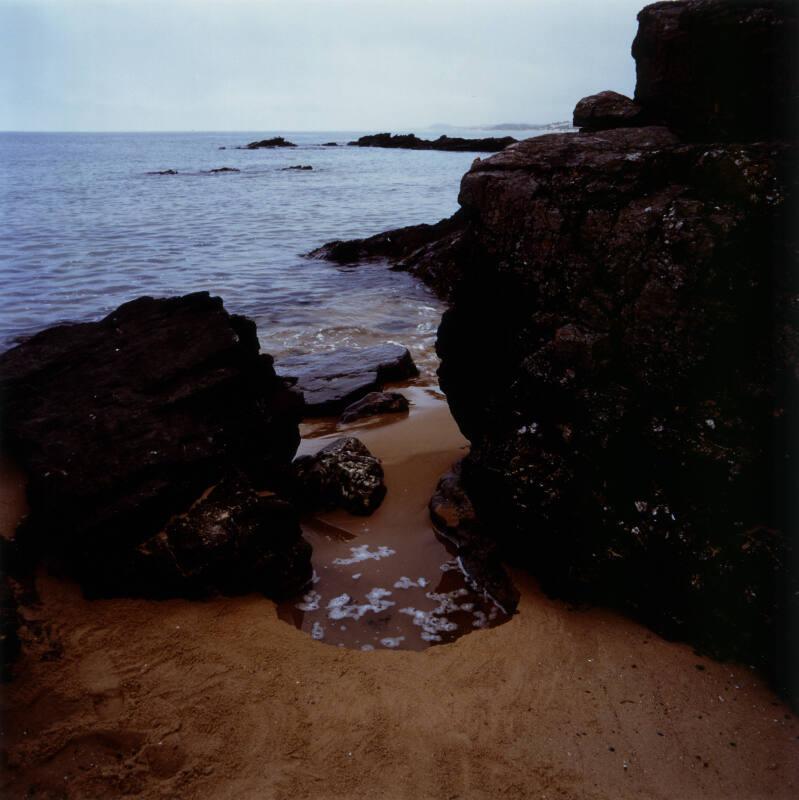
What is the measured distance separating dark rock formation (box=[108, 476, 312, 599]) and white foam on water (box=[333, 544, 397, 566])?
0.31m

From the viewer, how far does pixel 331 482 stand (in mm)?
4660

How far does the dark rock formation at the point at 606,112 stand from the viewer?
423 cm

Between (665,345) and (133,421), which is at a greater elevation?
(665,345)

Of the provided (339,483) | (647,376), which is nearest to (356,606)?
(339,483)

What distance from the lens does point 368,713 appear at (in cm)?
287

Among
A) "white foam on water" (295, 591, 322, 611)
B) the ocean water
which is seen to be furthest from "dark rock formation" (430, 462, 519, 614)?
the ocean water

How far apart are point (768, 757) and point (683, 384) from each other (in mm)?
1756

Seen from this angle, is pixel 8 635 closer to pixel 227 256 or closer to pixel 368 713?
pixel 368 713

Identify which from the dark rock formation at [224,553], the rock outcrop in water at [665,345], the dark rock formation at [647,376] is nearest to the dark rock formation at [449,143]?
the rock outcrop in water at [665,345]

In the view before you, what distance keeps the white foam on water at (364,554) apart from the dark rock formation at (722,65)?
11.0ft

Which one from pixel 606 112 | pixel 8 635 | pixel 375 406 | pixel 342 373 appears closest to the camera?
pixel 8 635

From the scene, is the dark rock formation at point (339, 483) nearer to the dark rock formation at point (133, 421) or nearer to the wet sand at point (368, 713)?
the dark rock formation at point (133, 421)

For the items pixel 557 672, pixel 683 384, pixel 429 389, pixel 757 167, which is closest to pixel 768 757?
pixel 557 672

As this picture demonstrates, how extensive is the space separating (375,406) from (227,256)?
40.3 feet
